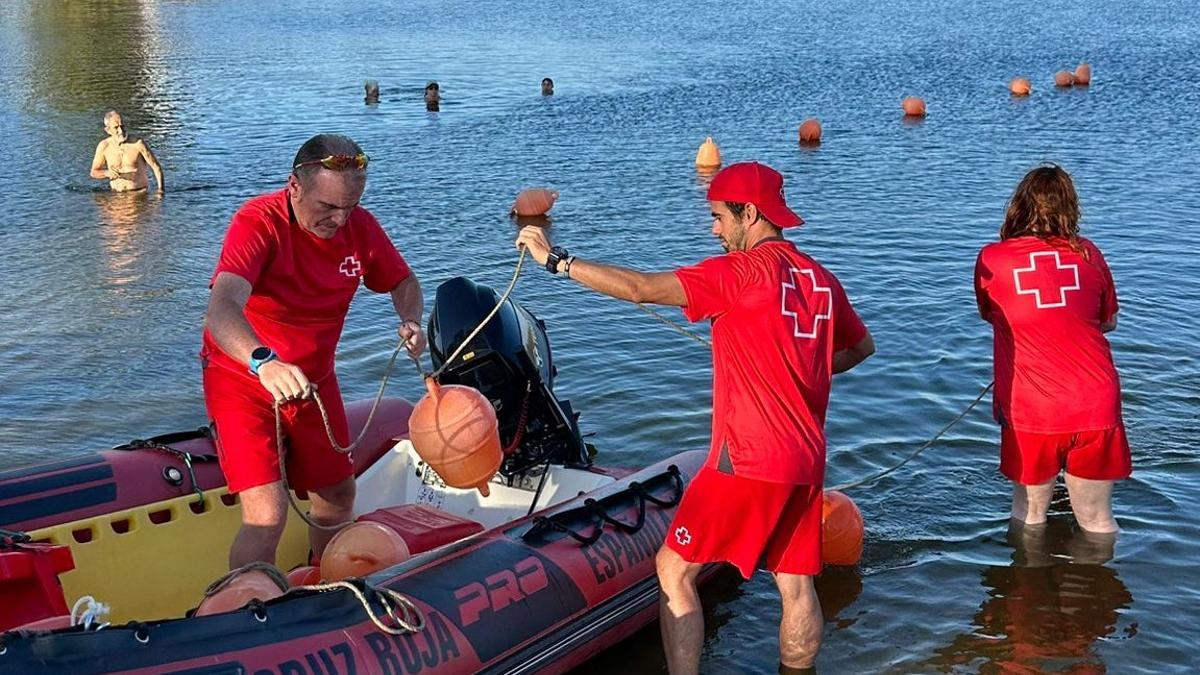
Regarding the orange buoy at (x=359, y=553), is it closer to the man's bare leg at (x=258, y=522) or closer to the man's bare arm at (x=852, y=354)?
the man's bare leg at (x=258, y=522)

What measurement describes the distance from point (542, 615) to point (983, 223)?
950 centimetres

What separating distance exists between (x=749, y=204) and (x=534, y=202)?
1014cm

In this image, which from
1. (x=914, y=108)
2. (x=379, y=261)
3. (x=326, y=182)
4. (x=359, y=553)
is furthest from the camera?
(x=914, y=108)

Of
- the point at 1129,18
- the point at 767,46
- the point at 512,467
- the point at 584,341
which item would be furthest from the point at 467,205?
the point at 1129,18

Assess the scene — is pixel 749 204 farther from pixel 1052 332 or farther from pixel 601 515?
Answer: pixel 601 515

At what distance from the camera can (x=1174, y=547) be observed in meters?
6.79

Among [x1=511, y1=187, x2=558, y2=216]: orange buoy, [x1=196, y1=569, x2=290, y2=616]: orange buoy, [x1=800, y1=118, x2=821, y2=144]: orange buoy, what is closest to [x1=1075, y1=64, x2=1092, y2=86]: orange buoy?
[x1=800, y1=118, x2=821, y2=144]: orange buoy

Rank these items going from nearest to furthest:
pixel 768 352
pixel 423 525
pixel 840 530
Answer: pixel 768 352
pixel 423 525
pixel 840 530

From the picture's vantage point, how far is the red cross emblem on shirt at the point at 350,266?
5.38 m

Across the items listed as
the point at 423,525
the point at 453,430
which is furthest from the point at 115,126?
the point at 453,430

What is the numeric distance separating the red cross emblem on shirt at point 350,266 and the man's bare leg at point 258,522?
0.88 metres

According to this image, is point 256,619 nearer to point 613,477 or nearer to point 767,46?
point 613,477

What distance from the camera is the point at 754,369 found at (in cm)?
468

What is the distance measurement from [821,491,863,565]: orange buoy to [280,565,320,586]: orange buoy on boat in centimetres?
238
